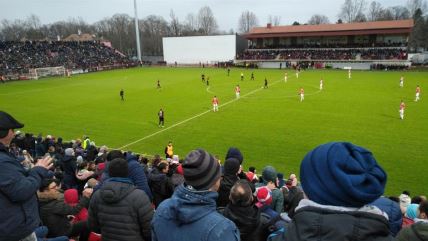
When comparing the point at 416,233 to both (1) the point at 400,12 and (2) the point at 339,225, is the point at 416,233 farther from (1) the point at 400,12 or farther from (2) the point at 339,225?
(1) the point at 400,12

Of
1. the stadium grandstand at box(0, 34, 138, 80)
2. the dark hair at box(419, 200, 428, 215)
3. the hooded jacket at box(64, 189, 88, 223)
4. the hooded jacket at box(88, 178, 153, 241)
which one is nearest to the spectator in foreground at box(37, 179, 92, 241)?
the hooded jacket at box(64, 189, 88, 223)

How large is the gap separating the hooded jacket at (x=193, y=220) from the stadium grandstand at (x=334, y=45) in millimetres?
65486

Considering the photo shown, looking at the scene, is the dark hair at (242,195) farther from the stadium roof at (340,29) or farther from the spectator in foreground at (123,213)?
the stadium roof at (340,29)

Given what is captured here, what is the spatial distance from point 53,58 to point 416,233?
75360 mm

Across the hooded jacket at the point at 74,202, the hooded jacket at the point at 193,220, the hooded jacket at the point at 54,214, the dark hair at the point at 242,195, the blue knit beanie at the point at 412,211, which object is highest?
the hooded jacket at the point at 193,220

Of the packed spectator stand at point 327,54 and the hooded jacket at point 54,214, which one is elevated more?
the packed spectator stand at point 327,54

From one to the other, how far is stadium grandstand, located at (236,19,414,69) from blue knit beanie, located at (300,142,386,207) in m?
65.6

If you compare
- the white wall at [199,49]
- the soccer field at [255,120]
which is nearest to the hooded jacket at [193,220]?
the soccer field at [255,120]

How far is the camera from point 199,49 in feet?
270

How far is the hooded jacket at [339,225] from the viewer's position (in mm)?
1894

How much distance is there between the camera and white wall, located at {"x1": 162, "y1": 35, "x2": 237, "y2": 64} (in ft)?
261

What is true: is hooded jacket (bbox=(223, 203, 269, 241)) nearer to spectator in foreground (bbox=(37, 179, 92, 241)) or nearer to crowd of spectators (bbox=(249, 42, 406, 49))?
spectator in foreground (bbox=(37, 179, 92, 241))

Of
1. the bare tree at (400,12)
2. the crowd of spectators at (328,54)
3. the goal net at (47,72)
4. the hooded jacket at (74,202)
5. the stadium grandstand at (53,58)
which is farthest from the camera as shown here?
the bare tree at (400,12)

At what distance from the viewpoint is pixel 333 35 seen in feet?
231
